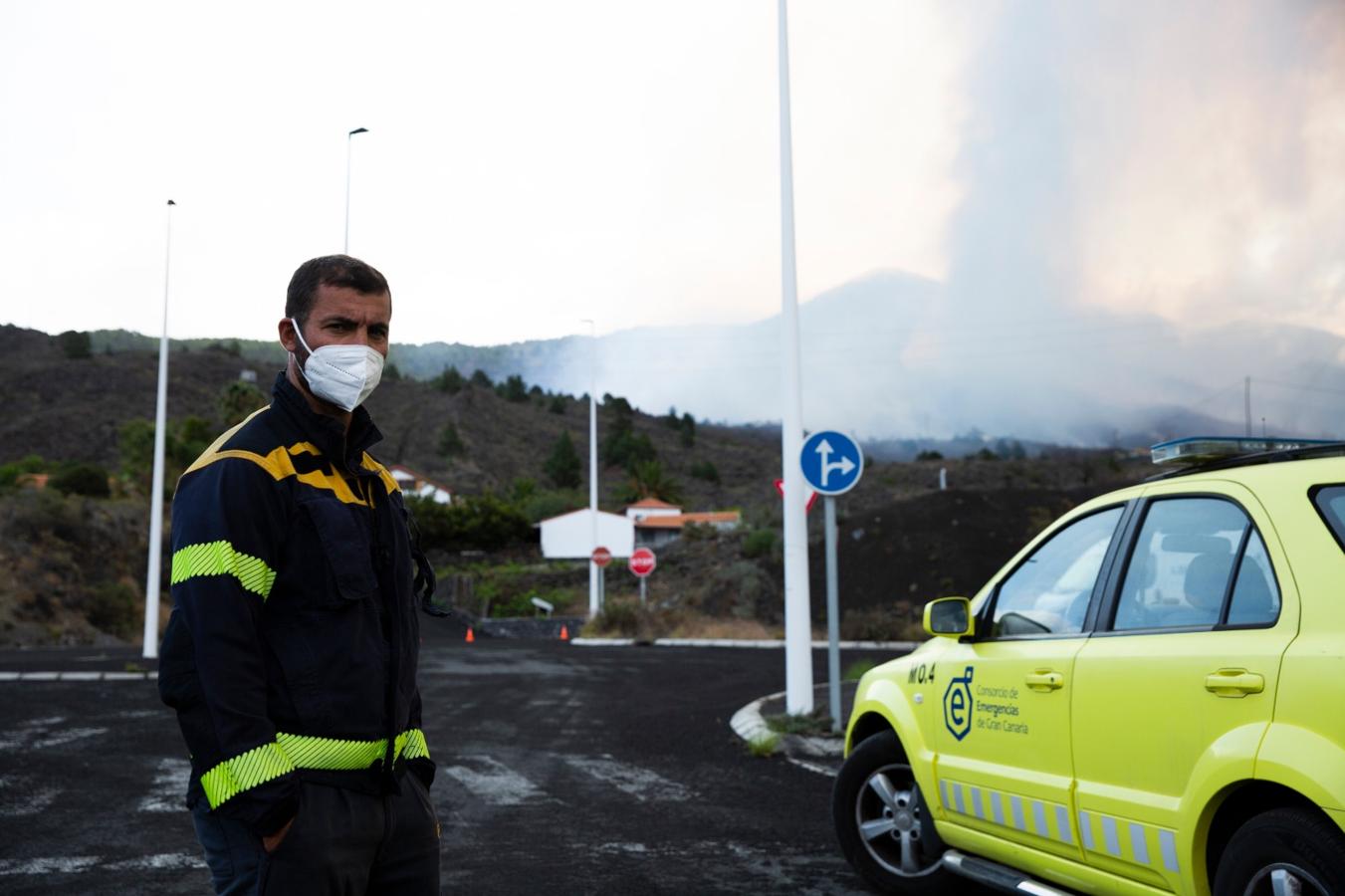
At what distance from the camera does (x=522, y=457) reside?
399 ft

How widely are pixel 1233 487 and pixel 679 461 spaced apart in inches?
5103

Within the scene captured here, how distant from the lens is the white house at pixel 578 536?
8175 cm

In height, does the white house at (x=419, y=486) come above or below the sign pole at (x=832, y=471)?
above

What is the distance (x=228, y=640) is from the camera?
2773mm

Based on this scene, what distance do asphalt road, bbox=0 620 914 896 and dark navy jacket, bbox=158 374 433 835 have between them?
139 inches

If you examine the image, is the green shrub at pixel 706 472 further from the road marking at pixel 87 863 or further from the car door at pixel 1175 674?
the car door at pixel 1175 674

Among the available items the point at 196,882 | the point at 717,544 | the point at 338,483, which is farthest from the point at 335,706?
the point at 717,544

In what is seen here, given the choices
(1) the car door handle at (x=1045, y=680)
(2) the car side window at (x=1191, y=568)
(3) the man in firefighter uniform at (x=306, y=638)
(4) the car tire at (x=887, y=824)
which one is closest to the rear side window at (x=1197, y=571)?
(2) the car side window at (x=1191, y=568)

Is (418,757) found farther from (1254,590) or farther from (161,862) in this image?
(161,862)

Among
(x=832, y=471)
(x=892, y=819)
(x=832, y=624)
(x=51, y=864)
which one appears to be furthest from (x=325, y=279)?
(x=832, y=624)

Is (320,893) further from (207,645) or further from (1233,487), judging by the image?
(1233,487)

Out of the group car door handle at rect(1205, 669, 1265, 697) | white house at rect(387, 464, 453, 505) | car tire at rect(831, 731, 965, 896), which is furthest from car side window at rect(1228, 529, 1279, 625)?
white house at rect(387, 464, 453, 505)

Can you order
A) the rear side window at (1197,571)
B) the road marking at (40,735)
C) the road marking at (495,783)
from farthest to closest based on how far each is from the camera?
the road marking at (40,735) → the road marking at (495,783) → the rear side window at (1197,571)

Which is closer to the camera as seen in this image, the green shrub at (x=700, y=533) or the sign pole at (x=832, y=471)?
the sign pole at (x=832, y=471)
